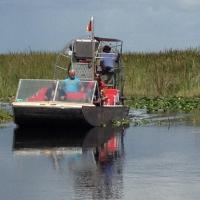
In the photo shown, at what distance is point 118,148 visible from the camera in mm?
17875

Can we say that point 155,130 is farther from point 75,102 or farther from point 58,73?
point 58,73

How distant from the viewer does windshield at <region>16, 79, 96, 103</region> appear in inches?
870

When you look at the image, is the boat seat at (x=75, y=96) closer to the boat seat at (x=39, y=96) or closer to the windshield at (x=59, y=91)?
the windshield at (x=59, y=91)

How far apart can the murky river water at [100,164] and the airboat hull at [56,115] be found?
283mm

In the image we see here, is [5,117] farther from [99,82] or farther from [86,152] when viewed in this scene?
[86,152]

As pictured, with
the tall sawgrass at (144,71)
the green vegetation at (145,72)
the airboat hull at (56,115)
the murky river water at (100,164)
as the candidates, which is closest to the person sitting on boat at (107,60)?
the airboat hull at (56,115)

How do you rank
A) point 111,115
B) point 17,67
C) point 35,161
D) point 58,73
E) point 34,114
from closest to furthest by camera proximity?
point 35,161 → point 34,114 → point 111,115 → point 58,73 → point 17,67

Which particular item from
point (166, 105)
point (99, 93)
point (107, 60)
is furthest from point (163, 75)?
point (99, 93)

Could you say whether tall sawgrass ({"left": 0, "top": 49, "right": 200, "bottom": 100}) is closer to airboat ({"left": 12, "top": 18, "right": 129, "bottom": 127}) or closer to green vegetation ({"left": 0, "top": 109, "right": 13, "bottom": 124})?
green vegetation ({"left": 0, "top": 109, "right": 13, "bottom": 124})

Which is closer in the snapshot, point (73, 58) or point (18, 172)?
point (18, 172)

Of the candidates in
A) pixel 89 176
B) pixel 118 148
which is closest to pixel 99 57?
pixel 118 148

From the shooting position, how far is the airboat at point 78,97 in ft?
70.3

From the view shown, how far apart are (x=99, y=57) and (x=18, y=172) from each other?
34.2ft

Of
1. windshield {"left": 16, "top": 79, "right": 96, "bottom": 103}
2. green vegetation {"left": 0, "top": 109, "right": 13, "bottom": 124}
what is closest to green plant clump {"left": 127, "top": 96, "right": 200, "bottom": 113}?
green vegetation {"left": 0, "top": 109, "right": 13, "bottom": 124}
